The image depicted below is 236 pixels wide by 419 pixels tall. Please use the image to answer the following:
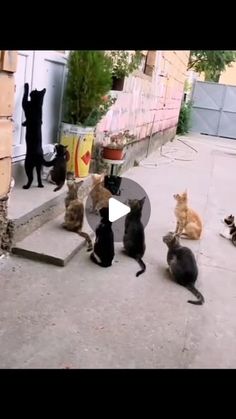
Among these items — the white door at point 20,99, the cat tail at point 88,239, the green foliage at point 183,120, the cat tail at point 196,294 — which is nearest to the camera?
the cat tail at point 196,294

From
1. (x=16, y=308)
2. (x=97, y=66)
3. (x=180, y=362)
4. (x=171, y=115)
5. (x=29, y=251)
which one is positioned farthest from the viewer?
(x=171, y=115)

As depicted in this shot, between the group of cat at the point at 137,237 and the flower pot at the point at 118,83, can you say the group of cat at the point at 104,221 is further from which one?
the flower pot at the point at 118,83

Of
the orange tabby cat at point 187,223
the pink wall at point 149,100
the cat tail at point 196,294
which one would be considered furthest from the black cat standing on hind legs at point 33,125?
the pink wall at point 149,100

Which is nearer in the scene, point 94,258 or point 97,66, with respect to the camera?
point 94,258

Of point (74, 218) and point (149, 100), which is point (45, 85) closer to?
point (74, 218)

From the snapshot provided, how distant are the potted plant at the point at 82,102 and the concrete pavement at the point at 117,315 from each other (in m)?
1.25

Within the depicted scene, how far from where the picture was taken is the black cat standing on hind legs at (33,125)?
369 cm

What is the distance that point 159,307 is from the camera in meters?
Result: 2.77

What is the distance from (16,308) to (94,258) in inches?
36.9

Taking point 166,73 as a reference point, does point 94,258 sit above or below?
below

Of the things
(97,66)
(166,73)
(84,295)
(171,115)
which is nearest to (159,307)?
(84,295)

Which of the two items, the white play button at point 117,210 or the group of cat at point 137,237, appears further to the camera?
the white play button at point 117,210

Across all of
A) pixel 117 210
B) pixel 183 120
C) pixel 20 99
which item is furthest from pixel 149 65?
pixel 183 120
